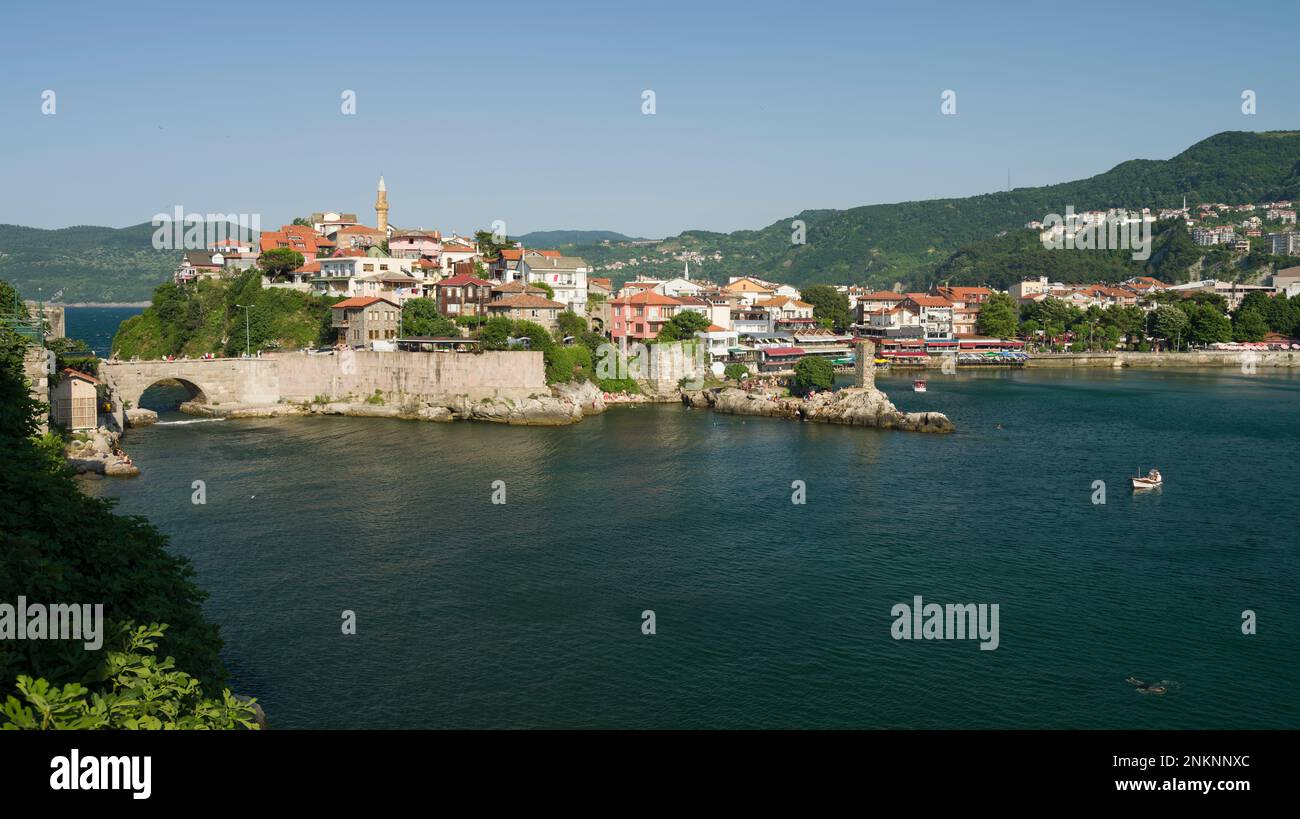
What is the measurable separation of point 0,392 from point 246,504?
34.4 ft

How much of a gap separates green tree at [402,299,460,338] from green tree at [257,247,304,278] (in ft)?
40.0

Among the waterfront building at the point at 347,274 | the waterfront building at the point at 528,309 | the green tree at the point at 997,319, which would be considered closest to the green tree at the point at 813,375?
the waterfront building at the point at 528,309

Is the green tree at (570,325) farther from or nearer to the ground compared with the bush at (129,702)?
farther from the ground

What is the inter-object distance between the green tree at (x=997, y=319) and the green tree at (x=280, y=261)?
70.2 metres

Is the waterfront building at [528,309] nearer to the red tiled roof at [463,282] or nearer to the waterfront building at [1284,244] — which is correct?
the red tiled roof at [463,282]

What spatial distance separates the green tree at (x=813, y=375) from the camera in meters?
61.3

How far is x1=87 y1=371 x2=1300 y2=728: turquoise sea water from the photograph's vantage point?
58.1 ft

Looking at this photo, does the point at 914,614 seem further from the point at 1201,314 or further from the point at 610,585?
the point at 1201,314

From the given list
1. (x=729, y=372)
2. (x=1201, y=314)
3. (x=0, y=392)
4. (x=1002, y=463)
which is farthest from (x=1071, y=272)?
(x=0, y=392)

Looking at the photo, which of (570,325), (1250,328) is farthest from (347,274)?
(1250,328)

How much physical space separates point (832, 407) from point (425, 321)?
25.5 m

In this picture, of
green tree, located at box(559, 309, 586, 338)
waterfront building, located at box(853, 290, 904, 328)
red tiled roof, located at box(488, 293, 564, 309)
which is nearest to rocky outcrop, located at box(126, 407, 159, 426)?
red tiled roof, located at box(488, 293, 564, 309)

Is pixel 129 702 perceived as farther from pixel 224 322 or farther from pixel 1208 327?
pixel 1208 327
